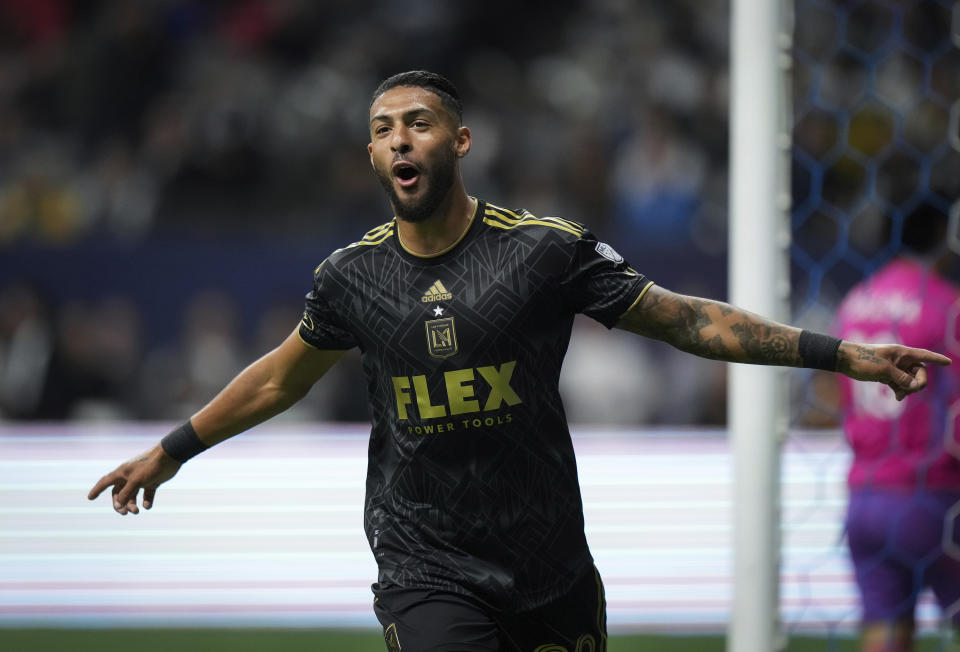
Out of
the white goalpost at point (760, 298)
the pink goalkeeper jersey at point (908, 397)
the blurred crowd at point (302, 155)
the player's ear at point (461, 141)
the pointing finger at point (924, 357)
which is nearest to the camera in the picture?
the pointing finger at point (924, 357)

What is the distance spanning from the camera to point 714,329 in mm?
3248

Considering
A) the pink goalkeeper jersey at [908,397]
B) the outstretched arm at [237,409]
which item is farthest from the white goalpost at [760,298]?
the outstretched arm at [237,409]

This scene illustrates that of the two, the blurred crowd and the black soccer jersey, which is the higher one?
the blurred crowd

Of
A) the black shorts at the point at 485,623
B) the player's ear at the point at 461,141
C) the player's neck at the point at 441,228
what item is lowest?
the black shorts at the point at 485,623

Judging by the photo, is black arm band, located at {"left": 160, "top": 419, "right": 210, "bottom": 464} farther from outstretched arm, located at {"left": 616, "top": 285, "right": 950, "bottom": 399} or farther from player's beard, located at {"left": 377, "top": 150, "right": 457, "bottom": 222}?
outstretched arm, located at {"left": 616, "top": 285, "right": 950, "bottom": 399}

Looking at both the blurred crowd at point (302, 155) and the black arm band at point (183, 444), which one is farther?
the blurred crowd at point (302, 155)

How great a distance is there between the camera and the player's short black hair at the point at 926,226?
464 cm

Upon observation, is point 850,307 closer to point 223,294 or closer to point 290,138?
point 223,294

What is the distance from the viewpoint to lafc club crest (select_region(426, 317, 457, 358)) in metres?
3.25

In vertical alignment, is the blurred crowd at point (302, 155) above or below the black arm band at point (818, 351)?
above

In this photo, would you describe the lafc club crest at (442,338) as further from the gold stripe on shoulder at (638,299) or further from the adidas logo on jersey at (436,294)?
the gold stripe on shoulder at (638,299)

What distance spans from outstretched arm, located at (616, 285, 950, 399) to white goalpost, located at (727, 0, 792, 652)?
92cm

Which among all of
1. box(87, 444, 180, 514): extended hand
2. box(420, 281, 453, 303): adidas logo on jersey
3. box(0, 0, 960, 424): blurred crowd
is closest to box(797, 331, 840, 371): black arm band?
box(420, 281, 453, 303): adidas logo on jersey

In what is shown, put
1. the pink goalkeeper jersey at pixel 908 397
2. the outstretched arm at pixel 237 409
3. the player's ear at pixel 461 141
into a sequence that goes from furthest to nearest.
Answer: the pink goalkeeper jersey at pixel 908 397, the outstretched arm at pixel 237 409, the player's ear at pixel 461 141
